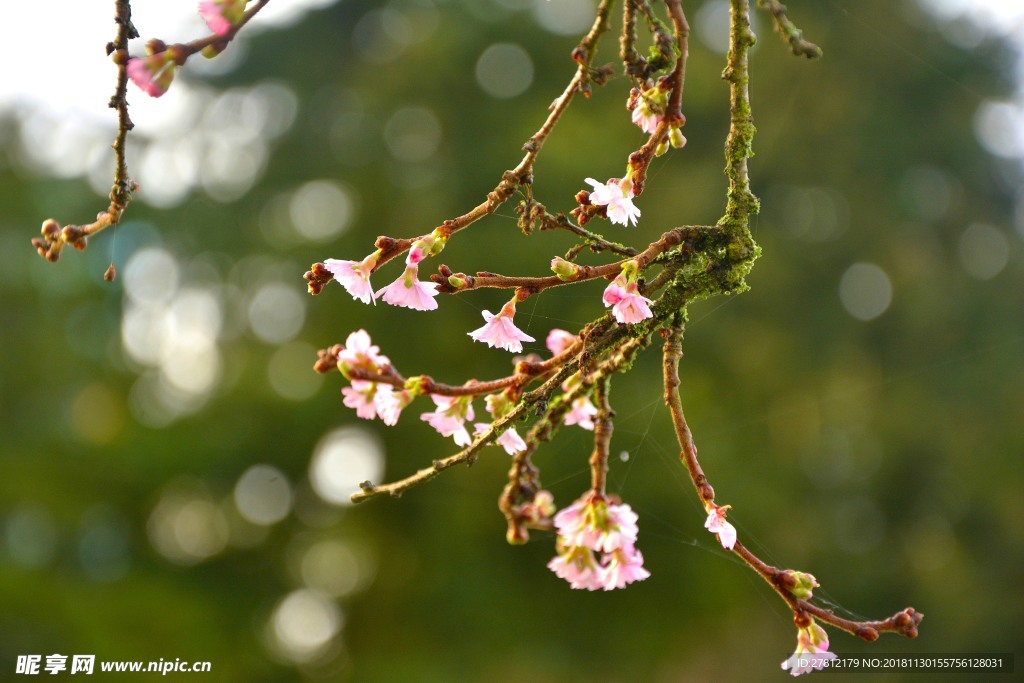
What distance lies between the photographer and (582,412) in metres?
0.81

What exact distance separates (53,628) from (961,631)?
18.5 feet

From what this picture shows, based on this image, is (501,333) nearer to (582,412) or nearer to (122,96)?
(582,412)

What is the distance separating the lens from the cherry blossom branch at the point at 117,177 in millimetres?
614

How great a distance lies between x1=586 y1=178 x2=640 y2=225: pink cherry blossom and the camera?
2.26ft

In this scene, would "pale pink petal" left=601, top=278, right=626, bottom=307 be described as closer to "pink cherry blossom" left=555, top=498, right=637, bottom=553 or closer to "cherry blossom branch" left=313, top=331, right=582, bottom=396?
"cherry blossom branch" left=313, top=331, right=582, bottom=396

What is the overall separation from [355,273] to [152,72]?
215mm

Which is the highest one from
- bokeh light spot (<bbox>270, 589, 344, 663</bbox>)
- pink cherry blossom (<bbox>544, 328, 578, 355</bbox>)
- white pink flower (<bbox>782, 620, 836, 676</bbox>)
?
bokeh light spot (<bbox>270, 589, 344, 663</bbox>)

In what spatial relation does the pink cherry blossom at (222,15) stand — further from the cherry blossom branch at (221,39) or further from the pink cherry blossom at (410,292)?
the pink cherry blossom at (410,292)

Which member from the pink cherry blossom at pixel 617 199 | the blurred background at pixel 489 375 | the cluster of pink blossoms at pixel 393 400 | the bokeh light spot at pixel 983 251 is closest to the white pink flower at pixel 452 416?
the cluster of pink blossoms at pixel 393 400

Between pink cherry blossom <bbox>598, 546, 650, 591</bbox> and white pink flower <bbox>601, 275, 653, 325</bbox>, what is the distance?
0.83 feet

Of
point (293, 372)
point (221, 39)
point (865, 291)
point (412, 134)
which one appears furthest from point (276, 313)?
point (221, 39)

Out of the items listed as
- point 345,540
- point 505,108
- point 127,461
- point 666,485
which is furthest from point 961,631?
point 127,461

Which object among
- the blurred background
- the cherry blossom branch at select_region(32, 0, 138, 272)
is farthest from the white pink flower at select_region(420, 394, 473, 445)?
the blurred background

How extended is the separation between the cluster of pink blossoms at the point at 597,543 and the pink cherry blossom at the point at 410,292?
24 cm
